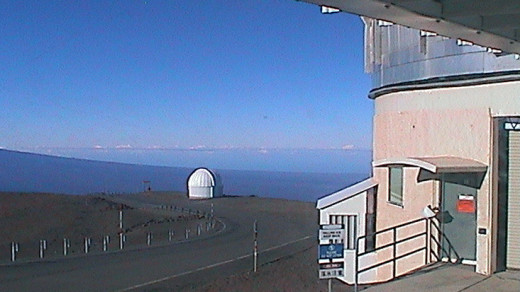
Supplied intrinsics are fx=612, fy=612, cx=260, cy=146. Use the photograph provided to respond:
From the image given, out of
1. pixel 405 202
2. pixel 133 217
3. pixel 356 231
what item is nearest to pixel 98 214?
pixel 133 217

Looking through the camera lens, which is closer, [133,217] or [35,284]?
[35,284]

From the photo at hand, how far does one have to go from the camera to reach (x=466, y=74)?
10516 millimetres

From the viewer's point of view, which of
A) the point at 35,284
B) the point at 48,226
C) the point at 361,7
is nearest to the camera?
the point at 361,7

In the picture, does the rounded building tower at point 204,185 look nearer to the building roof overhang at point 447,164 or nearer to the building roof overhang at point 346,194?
the building roof overhang at point 346,194

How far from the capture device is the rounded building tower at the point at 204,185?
4617cm

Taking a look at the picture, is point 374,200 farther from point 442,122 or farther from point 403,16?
point 403,16

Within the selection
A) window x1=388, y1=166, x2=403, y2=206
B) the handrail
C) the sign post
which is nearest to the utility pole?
window x1=388, y1=166, x2=403, y2=206

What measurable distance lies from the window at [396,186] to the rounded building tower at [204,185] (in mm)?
34020

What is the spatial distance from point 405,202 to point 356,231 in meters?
2.16

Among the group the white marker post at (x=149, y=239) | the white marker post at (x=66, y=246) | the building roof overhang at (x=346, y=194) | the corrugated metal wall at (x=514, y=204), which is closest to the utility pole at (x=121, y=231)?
the white marker post at (x=149, y=239)

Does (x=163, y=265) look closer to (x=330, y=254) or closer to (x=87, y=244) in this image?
(x=87, y=244)

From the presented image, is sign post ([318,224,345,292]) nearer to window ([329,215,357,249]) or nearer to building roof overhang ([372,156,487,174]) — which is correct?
building roof overhang ([372,156,487,174])

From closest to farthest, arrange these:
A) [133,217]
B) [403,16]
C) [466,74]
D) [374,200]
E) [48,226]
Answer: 1. [403,16]
2. [466,74]
3. [374,200]
4. [48,226]
5. [133,217]

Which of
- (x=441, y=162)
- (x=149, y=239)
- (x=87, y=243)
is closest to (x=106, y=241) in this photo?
(x=87, y=243)
